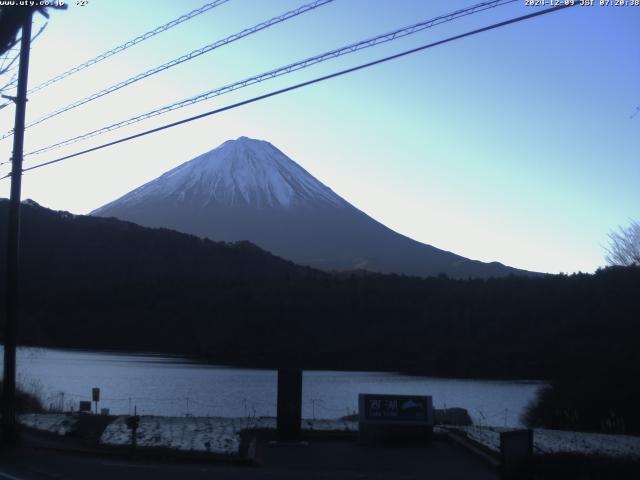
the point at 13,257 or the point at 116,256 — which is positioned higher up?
the point at 116,256

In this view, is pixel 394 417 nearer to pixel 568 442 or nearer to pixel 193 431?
pixel 568 442

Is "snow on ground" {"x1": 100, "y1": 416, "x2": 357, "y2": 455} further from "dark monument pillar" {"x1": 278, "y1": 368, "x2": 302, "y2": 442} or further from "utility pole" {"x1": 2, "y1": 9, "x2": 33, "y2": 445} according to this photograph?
"utility pole" {"x1": 2, "y1": 9, "x2": 33, "y2": 445}

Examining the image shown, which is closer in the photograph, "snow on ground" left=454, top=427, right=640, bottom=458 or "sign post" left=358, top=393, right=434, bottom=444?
"snow on ground" left=454, top=427, right=640, bottom=458

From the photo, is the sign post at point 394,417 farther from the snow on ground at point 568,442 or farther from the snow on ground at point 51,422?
→ the snow on ground at point 51,422

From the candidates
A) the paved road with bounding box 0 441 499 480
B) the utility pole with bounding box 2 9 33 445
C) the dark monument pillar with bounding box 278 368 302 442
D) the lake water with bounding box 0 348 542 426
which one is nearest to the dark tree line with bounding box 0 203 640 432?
the lake water with bounding box 0 348 542 426

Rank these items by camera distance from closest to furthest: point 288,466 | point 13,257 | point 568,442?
1. point 288,466
2. point 568,442
3. point 13,257

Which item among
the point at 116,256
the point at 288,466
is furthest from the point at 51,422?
the point at 116,256

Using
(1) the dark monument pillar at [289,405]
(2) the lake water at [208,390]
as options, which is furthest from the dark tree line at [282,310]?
(1) the dark monument pillar at [289,405]

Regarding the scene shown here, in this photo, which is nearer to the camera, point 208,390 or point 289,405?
point 289,405
